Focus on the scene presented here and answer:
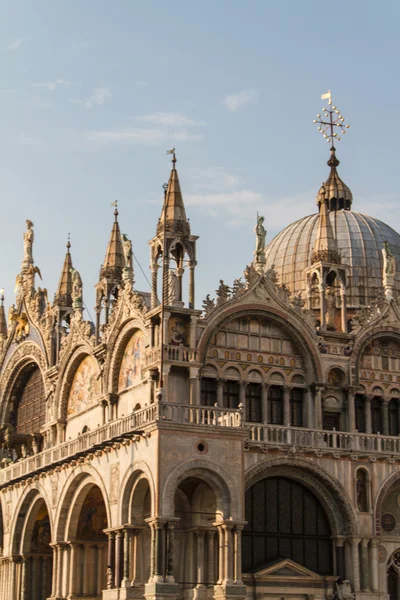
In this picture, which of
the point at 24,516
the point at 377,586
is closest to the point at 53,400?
the point at 24,516

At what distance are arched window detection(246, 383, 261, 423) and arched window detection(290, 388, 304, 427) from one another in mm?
1433

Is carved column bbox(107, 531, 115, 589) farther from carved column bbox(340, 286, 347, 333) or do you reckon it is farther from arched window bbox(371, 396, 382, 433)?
carved column bbox(340, 286, 347, 333)

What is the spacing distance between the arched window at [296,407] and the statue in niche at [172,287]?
6250mm

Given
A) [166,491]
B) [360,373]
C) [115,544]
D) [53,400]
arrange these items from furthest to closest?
[53,400] → [360,373] → [115,544] → [166,491]

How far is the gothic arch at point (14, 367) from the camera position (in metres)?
58.1

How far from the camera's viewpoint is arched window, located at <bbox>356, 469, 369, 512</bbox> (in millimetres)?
41938

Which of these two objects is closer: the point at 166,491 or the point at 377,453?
the point at 166,491

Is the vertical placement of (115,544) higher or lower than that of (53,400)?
lower

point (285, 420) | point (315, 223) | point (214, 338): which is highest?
point (315, 223)

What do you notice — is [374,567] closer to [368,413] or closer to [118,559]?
[368,413]

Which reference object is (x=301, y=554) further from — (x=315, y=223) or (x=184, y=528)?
(x=315, y=223)

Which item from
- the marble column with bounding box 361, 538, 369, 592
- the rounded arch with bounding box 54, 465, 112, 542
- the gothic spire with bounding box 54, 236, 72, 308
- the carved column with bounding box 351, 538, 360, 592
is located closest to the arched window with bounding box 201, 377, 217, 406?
the rounded arch with bounding box 54, 465, 112, 542

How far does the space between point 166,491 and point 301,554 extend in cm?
756

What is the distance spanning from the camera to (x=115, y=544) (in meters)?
38.9
